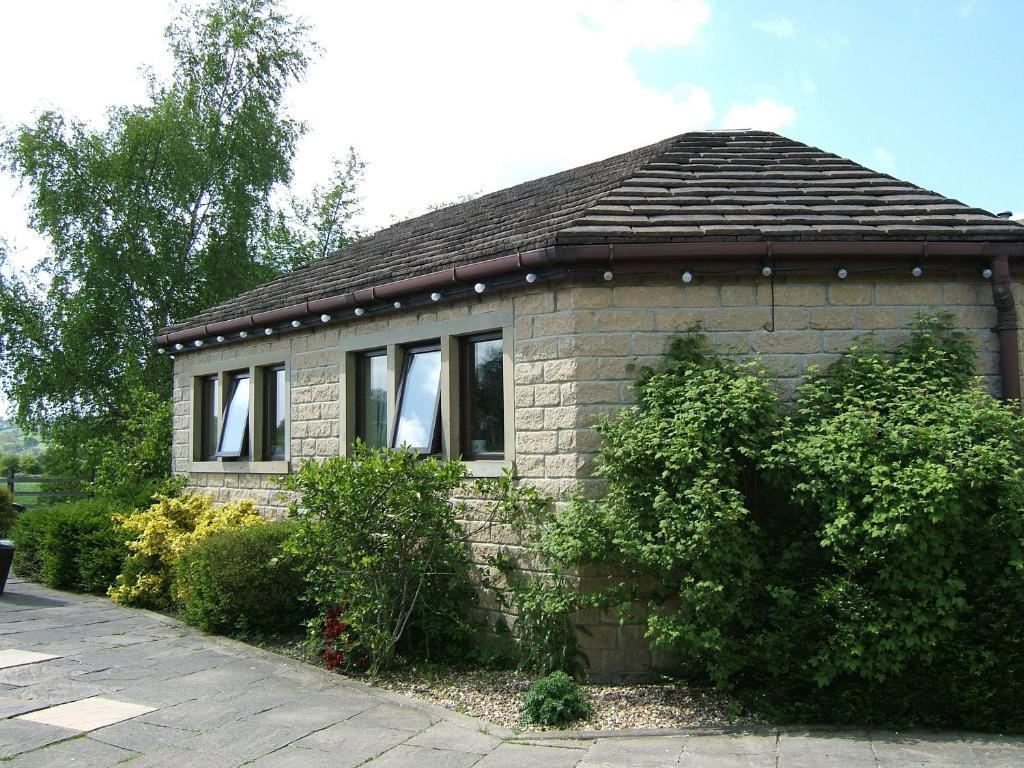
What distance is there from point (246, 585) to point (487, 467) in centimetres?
267

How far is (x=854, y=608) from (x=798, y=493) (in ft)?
→ 2.76

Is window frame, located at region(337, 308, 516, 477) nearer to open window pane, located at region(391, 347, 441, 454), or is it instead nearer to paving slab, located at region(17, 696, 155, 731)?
open window pane, located at region(391, 347, 441, 454)

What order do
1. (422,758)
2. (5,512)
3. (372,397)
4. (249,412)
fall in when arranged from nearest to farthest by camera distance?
(422,758)
(372,397)
(249,412)
(5,512)

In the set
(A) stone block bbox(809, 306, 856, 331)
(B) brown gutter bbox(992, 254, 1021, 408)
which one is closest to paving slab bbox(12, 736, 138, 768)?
(A) stone block bbox(809, 306, 856, 331)

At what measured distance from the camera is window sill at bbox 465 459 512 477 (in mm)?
7266

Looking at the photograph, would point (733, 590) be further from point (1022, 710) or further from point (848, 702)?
point (1022, 710)

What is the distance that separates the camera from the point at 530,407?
7070mm

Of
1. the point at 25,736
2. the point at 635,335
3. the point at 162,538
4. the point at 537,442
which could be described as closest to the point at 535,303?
the point at 635,335

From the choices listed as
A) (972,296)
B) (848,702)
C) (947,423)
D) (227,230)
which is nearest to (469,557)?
(848,702)

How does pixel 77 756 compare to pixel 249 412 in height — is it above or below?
below

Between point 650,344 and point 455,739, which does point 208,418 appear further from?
point 455,739

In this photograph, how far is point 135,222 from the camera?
68.6 ft

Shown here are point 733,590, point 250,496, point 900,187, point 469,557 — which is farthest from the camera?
point 250,496

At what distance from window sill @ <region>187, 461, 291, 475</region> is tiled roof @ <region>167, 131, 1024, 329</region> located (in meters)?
2.06
